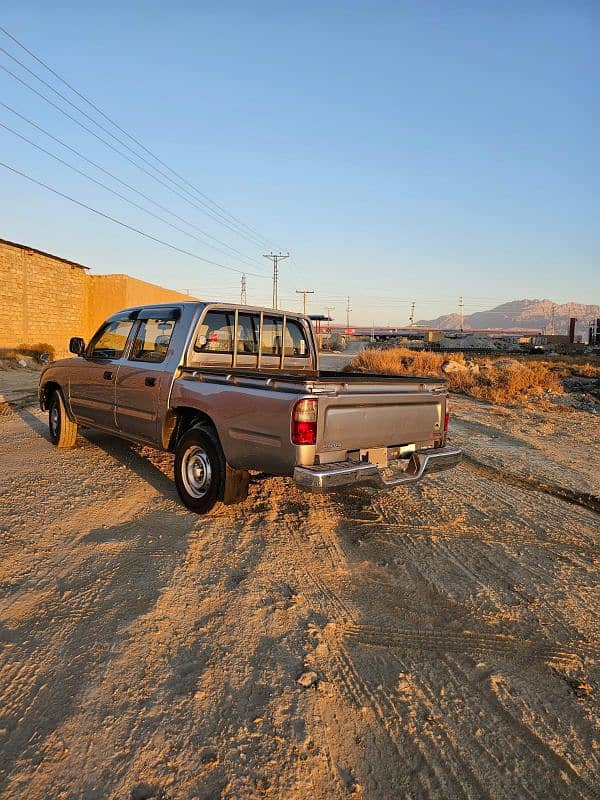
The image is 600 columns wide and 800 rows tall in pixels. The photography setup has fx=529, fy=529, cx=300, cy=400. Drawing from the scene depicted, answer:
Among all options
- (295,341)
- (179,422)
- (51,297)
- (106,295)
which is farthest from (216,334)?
(106,295)

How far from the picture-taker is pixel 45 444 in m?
7.89

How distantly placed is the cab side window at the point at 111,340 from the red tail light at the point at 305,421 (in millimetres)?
3174

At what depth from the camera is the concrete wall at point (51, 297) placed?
24.1 meters

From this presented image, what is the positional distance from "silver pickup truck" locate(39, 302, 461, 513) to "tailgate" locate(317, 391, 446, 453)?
11mm

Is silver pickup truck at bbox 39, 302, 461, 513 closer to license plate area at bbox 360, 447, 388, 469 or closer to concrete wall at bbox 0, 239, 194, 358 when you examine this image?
license plate area at bbox 360, 447, 388, 469

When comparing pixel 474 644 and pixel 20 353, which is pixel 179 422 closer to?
pixel 474 644

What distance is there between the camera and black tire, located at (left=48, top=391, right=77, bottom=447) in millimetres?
7426

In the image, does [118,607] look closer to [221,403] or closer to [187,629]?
[187,629]

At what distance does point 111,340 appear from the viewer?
651cm

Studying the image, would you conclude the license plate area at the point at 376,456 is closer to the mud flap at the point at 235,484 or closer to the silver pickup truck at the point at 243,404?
the silver pickup truck at the point at 243,404

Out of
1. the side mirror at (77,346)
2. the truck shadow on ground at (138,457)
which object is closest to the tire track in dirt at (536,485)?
the truck shadow on ground at (138,457)

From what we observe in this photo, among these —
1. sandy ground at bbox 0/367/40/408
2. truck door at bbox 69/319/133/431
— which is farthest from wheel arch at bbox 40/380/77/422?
sandy ground at bbox 0/367/40/408

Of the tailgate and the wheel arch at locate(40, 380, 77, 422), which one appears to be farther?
the wheel arch at locate(40, 380, 77, 422)

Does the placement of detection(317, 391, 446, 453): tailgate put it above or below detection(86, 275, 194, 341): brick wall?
below
